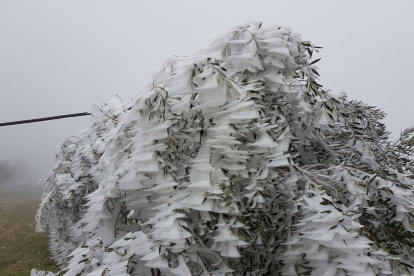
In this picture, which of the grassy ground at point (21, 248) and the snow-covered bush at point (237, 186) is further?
the grassy ground at point (21, 248)

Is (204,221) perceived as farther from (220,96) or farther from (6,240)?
(6,240)

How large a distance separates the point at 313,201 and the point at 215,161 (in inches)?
30.9

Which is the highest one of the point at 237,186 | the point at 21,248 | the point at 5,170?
the point at 237,186

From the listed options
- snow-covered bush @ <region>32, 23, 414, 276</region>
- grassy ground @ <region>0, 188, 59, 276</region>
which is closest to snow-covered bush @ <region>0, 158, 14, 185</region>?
grassy ground @ <region>0, 188, 59, 276</region>

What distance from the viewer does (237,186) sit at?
2.55 meters

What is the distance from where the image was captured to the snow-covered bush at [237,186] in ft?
6.99

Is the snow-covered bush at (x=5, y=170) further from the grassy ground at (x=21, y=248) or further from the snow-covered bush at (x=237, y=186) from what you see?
the snow-covered bush at (x=237, y=186)

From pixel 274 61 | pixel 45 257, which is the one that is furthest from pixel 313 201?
pixel 45 257

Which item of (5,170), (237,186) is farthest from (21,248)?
(5,170)

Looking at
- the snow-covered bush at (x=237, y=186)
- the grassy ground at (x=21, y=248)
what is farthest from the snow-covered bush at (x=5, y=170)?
the snow-covered bush at (x=237, y=186)

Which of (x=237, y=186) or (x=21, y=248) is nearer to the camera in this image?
(x=237, y=186)

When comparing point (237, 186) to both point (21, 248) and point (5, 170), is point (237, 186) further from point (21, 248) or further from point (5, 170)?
point (5, 170)

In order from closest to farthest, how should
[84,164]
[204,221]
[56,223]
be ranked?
1. [204,221]
2. [84,164]
3. [56,223]

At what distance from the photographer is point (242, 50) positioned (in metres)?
2.78
